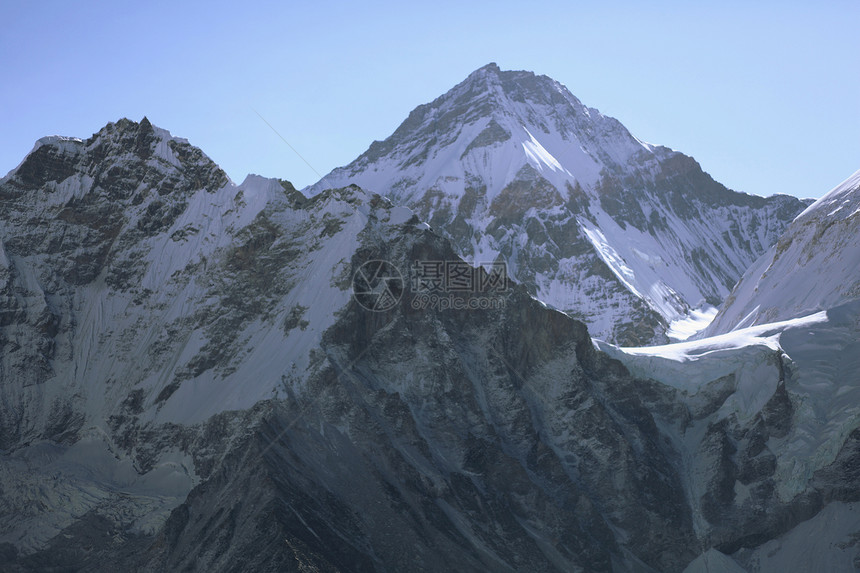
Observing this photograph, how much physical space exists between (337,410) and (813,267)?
71.3m

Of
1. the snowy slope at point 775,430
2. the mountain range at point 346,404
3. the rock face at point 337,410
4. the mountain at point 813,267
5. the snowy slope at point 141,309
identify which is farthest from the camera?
the mountain at point 813,267

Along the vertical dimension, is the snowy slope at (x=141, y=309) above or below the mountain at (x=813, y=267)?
above

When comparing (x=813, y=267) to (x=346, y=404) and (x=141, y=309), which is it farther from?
(x=141, y=309)

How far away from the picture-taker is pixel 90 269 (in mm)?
148750

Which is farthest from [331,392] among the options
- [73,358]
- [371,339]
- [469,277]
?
[73,358]

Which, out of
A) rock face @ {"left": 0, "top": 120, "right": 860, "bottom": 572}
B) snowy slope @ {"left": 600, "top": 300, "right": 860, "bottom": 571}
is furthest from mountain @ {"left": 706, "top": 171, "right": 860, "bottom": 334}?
rock face @ {"left": 0, "top": 120, "right": 860, "bottom": 572}

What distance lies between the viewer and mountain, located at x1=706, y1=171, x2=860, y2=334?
14938 cm

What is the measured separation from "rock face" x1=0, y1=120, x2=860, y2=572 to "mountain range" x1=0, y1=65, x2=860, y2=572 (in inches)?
10.8

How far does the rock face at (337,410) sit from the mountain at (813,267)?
9424mm

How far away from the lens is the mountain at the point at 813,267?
5881 inches

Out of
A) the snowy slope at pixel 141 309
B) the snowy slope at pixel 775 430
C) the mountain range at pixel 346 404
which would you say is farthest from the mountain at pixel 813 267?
the snowy slope at pixel 141 309

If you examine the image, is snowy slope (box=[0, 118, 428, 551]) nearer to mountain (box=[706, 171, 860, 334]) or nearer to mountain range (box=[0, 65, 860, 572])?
mountain range (box=[0, 65, 860, 572])

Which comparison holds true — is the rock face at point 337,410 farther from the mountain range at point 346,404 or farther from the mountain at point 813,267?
the mountain at point 813,267

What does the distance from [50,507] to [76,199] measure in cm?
4486
